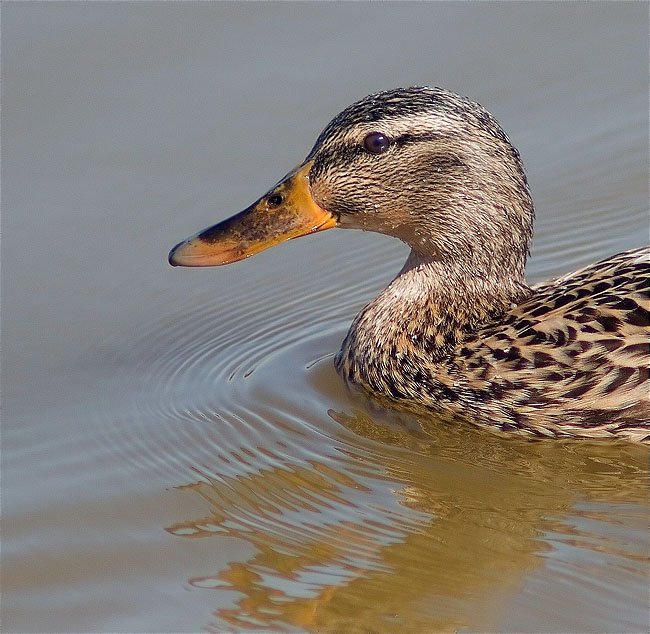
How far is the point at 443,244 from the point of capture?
9.11m

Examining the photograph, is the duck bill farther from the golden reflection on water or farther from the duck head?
the golden reflection on water

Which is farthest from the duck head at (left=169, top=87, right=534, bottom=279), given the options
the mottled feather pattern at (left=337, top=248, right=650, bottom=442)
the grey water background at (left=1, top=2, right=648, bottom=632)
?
the grey water background at (left=1, top=2, right=648, bottom=632)

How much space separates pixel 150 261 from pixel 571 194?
3.09 meters

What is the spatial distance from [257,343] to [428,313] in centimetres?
136

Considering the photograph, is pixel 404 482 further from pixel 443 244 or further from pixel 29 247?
pixel 29 247

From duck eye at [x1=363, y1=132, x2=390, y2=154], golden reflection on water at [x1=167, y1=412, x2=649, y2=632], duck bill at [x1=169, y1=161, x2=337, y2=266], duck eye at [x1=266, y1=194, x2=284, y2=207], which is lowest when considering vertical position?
golden reflection on water at [x1=167, y1=412, x2=649, y2=632]

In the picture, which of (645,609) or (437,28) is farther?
(437,28)

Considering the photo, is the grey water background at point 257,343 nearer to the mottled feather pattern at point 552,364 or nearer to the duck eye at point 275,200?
the mottled feather pattern at point 552,364

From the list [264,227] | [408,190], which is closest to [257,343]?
[264,227]

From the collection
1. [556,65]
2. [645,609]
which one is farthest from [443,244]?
[556,65]

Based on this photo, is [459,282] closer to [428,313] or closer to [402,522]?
[428,313]

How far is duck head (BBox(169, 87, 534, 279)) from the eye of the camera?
8742 mm

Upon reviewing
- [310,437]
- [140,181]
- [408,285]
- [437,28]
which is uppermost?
[437,28]

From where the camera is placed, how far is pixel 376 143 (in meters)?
8.78
